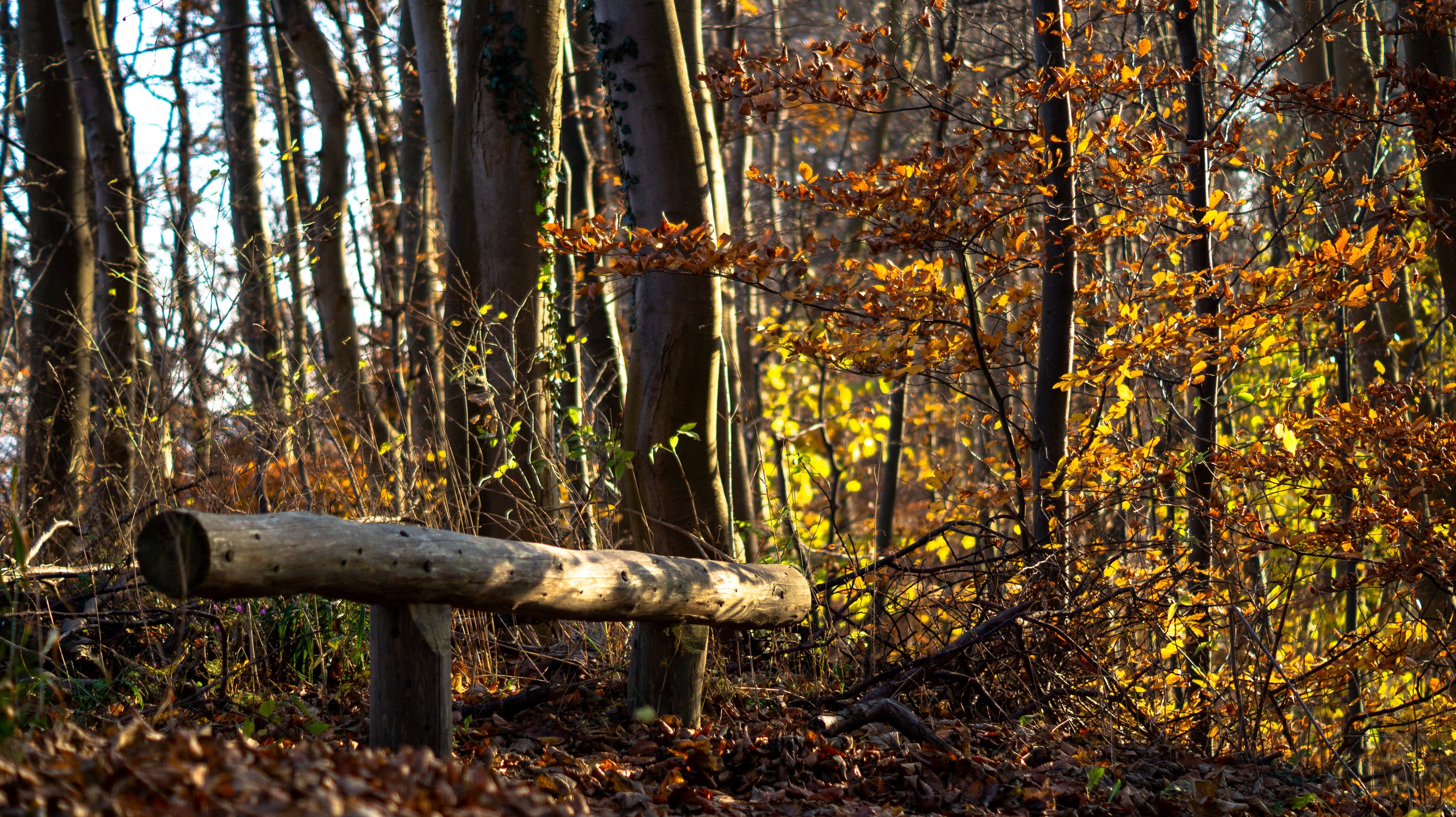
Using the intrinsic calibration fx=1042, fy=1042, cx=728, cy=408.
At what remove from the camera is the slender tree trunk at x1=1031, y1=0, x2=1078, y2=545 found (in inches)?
185

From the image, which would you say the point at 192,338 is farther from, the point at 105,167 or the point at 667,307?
the point at 105,167

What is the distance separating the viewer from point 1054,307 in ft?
15.9

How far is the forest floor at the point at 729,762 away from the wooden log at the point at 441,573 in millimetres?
362

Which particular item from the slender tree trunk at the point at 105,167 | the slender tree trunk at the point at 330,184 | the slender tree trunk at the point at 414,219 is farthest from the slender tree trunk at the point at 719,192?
the slender tree trunk at the point at 105,167

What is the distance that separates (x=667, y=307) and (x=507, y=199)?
133 cm

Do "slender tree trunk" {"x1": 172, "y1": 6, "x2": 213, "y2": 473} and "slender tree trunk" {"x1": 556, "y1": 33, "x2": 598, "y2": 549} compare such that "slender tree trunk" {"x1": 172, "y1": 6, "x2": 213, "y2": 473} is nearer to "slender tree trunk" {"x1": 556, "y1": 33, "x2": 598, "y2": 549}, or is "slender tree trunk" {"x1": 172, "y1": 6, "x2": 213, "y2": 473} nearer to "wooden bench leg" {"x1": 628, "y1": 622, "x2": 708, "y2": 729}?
"slender tree trunk" {"x1": 556, "y1": 33, "x2": 598, "y2": 549}

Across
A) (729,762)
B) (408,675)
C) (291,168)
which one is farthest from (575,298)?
(291,168)

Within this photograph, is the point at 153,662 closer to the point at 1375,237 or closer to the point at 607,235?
the point at 607,235

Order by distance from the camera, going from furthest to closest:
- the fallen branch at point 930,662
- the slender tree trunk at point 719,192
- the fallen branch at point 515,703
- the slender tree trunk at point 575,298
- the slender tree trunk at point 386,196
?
the slender tree trunk at point 386,196 → the slender tree trunk at point 719,192 → the slender tree trunk at point 575,298 → the fallen branch at point 930,662 → the fallen branch at point 515,703

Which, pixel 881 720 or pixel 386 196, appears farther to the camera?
pixel 386 196

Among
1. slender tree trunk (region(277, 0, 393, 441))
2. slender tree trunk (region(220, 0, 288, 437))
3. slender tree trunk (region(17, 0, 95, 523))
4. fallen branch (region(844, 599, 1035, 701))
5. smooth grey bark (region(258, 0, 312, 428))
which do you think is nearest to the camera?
fallen branch (region(844, 599, 1035, 701))

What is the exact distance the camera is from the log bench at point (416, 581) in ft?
7.56

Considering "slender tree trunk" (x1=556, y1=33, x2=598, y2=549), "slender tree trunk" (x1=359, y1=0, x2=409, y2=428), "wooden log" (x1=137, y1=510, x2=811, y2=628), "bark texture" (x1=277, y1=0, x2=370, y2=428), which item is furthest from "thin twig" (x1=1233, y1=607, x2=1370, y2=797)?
"slender tree trunk" (x1=359, y1=0, x2=409, y2=428)

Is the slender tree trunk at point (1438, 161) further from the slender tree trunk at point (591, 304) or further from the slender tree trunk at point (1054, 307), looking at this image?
the slender tree trunk at point (591, 304)
